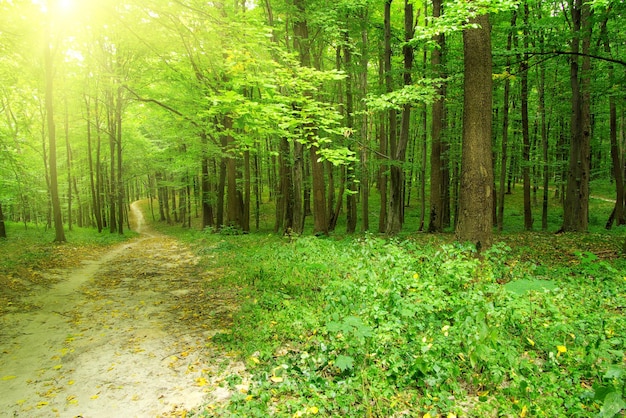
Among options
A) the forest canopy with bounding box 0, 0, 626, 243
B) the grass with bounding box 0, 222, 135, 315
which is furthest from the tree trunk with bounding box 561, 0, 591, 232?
the grass with bounding box 0, 222, 135, 315

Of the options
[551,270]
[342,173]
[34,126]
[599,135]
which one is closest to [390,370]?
[551,270]

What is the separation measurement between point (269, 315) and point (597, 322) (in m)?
4.91

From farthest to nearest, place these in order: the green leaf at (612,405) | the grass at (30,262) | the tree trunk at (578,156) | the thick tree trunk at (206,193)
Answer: the thick tree trunk at (206,193) → the tree trunk at (578,156) → the grass at (30,262) → the green leaf at (612,405)

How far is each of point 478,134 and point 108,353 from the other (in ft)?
26.2

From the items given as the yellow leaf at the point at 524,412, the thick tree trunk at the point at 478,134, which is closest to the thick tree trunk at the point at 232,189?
the thick tree trunk at the point at 478,134

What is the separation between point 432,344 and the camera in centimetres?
423

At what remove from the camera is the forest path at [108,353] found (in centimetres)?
393

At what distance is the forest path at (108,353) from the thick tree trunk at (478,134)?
19.0 feet

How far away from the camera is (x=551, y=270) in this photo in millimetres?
7715

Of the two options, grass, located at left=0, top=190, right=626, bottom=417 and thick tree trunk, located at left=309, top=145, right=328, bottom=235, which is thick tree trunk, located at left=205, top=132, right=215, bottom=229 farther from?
grass, located at left=0, top=190, right=626, bottom=417

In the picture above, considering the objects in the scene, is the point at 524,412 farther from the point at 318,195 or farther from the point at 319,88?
the point at 319,88

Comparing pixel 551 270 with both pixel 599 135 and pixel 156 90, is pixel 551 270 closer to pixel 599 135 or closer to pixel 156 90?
→ pixel 156 90

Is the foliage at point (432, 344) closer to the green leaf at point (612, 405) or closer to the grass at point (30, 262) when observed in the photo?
the green leaf at point (612, 405)

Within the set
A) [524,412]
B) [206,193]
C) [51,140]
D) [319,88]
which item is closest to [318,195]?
[319,88]
